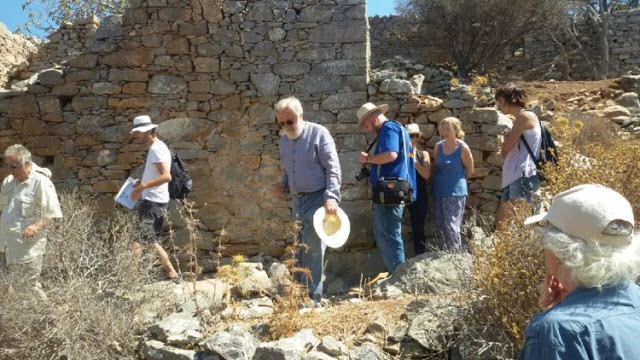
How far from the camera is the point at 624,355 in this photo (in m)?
1.77

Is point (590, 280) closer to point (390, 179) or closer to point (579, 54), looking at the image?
point (390, 179)

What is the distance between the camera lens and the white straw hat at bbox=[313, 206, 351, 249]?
4.53 meters

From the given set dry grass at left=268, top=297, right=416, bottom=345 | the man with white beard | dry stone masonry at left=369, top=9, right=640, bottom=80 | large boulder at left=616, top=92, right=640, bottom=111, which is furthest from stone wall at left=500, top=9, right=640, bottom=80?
dry grass at left=268, top=297, right=416, bottom=345

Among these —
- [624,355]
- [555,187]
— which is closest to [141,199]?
[555,187]

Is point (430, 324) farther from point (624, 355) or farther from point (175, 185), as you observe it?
point (175, 185)

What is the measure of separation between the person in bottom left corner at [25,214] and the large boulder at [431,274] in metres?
2.73

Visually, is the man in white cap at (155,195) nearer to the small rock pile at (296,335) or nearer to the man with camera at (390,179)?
the small rock pile at (296,335)

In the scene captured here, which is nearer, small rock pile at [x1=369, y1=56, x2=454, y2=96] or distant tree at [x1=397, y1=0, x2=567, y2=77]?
small rock pile at [x1=369, y1=56, x2=454, y2=96]

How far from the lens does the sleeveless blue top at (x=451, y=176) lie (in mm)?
5699

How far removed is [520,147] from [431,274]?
1.41 meters

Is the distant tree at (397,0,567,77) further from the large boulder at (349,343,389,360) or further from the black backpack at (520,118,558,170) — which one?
the large boulder at (349,343,389,360)

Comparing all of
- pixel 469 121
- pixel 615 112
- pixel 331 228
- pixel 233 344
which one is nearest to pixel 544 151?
pixel 469 121

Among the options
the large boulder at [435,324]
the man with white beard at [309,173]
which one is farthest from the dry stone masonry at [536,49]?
the large boulder at [435,324]

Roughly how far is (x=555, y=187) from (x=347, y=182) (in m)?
2.57
